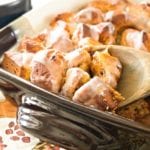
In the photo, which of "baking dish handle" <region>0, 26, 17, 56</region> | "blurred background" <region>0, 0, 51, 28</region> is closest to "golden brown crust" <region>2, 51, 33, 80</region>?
"baking dish handle" <region>0, 26, 17, 56</region>

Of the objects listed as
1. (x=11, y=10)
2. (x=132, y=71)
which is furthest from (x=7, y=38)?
(x=132, y=71)

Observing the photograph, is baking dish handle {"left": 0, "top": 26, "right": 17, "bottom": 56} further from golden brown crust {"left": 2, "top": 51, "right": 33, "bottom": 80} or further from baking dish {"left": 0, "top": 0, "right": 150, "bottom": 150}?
baking dish {"left": 0, "top": 0, "right": 150, "bottom": 150}

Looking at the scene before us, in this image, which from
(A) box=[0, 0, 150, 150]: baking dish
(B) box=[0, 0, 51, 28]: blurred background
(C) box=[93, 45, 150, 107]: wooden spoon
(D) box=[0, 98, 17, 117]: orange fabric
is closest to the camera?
(A) box=[0, 0, 150, 150]: baking dish

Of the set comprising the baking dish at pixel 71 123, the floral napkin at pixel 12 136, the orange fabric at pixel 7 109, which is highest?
the baking dish at pixel 71 123

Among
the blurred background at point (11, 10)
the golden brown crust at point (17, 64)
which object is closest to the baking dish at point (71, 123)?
the golden brown crust at point (17, 64)

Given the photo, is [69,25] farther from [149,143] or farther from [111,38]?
[149,143]

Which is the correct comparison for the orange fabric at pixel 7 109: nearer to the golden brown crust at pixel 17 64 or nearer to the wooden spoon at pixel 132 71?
the golden brown crust at pixel 17 64
